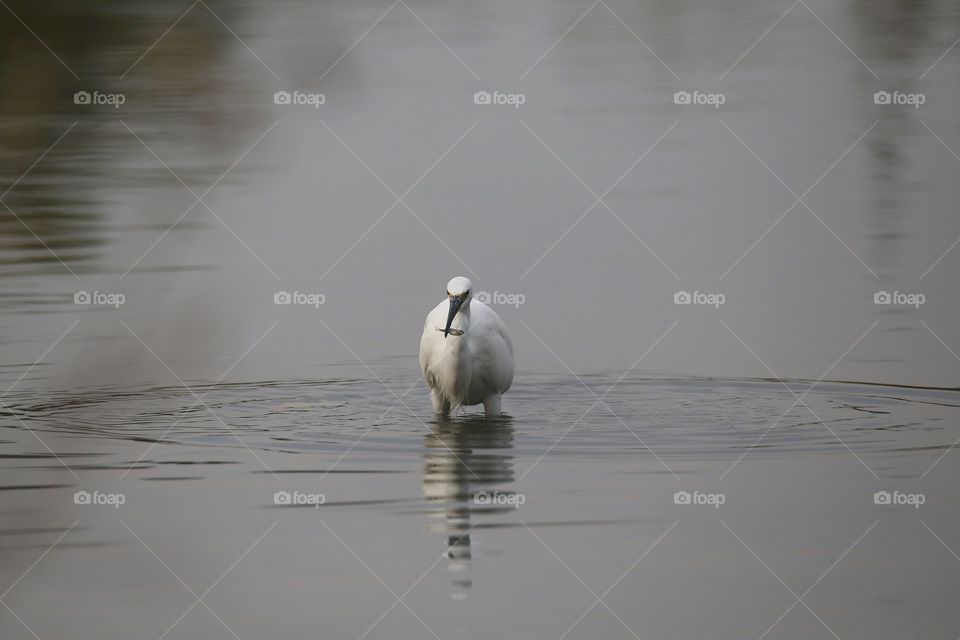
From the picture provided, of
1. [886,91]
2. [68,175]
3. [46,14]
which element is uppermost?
[46,14]

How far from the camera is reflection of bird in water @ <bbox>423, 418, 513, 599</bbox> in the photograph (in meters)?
7.84

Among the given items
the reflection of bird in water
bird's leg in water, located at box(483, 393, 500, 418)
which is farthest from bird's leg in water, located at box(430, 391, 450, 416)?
bird's leg in water, located at box(483, 393, 500, 418)

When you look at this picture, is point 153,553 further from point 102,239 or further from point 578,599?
point 102,239

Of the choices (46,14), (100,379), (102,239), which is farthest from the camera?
(46,14)

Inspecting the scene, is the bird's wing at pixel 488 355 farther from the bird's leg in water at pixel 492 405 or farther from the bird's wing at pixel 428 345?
the bird's wing at pixel 428 345

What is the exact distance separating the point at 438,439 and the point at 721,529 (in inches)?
104

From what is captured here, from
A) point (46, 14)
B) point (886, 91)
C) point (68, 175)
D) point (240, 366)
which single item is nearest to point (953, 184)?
point (886, 91)

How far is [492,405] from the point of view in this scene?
Answer: 443 inches

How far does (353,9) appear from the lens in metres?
24.8

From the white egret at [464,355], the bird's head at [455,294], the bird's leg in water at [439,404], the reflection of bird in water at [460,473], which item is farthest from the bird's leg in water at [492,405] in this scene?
the bird's head at [455,294]

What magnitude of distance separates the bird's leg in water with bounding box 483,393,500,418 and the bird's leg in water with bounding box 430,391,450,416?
264 millimetres

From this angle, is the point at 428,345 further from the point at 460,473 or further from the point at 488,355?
the point at 460,473

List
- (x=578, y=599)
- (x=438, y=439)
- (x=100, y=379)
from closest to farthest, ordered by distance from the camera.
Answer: (x=100, y=379), (x=578, y=599), (x=438, y=439)

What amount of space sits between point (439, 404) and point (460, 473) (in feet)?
6.48
